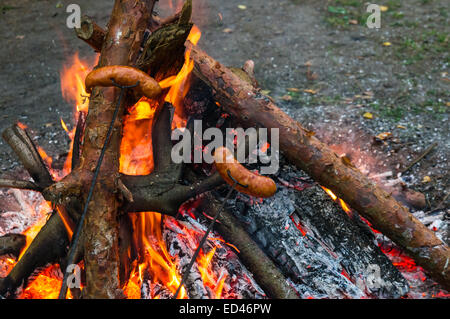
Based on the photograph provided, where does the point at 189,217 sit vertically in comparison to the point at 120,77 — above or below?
below

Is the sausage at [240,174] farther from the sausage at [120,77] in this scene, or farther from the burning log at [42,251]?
the burning log at [42,251]

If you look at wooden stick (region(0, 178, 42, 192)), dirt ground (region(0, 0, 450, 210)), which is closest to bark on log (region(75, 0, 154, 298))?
wooden stick (region(0, 178, 42, 192))

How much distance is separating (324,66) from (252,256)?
3.83 m

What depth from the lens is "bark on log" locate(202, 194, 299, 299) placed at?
8.13 ft

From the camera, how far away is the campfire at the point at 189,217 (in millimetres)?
2504

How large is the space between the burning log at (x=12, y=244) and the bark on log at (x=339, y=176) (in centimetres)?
188

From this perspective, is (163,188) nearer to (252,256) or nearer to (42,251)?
(252,256)

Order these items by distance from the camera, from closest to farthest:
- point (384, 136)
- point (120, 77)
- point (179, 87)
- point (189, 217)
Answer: point (120, 77)
point (189, 217)
point (179, 87)
point (384, 136)

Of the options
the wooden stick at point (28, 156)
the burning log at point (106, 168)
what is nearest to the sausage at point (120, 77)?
the burning log at point (106, 168)

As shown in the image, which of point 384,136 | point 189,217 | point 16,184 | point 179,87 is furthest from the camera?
point 384,136

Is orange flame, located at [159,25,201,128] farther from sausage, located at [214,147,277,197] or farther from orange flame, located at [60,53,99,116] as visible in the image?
orange flame, located at [60,53,99,116]

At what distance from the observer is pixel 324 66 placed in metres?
5.59

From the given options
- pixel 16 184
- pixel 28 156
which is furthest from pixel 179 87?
pixel 16 184

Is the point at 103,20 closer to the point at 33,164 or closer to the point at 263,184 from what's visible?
the point at 33,164
